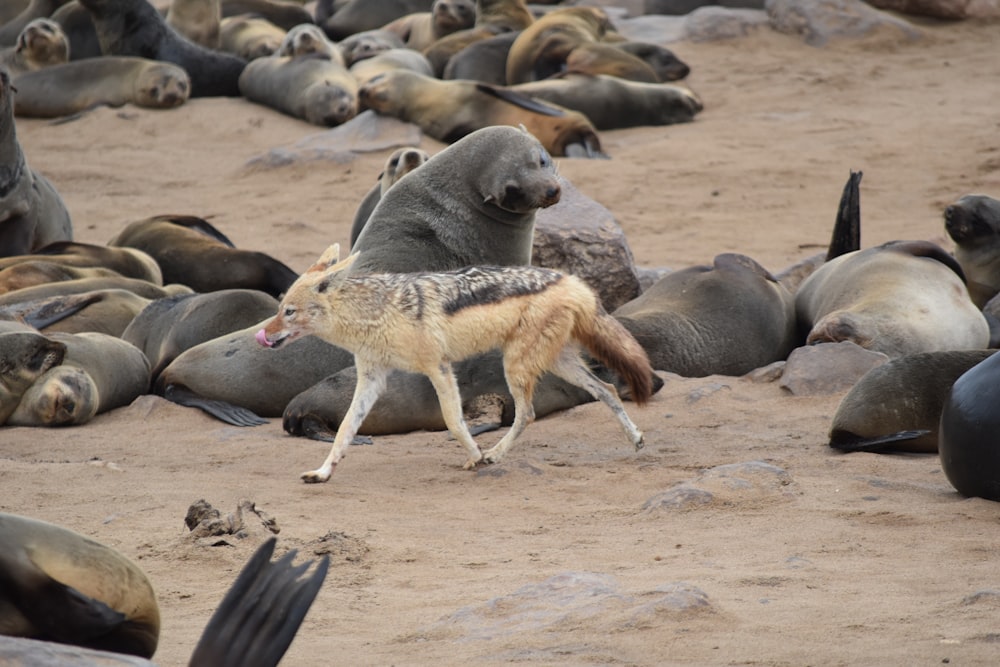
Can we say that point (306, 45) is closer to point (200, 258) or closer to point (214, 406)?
point (200, 258)

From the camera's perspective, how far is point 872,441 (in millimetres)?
5262

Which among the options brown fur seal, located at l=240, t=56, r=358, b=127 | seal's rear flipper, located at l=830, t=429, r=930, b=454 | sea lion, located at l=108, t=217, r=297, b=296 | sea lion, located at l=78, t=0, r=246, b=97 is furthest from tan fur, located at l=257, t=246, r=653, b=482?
sea lion, located at l=78, t=0, r=246, b=97

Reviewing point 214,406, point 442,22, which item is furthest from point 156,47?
point 214,406

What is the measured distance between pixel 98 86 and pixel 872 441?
10960mm

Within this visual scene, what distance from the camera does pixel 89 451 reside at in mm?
5898

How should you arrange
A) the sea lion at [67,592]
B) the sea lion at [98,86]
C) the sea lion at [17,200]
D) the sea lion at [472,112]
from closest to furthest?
1. the sea lion at [67,592]
2. the sea lion at [17,200]
3. the sea lion at [472,112]
4. the sea lion at [98,86]

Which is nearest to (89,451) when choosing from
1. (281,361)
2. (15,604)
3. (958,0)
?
(281,361)

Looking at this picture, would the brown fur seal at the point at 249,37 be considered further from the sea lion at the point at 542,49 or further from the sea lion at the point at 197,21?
the sea lion at the point at 542,49

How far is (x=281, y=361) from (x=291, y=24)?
474 inches

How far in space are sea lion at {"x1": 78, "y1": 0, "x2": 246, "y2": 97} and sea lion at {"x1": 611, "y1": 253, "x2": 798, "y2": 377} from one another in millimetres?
8467

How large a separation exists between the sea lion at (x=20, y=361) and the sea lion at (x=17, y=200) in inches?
109

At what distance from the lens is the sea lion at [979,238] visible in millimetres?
8328

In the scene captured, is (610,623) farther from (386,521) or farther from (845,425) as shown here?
(845,425)

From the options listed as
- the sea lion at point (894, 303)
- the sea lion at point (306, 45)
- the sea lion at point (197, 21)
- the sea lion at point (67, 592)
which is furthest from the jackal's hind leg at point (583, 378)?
the sea lion at point (197, 21)
